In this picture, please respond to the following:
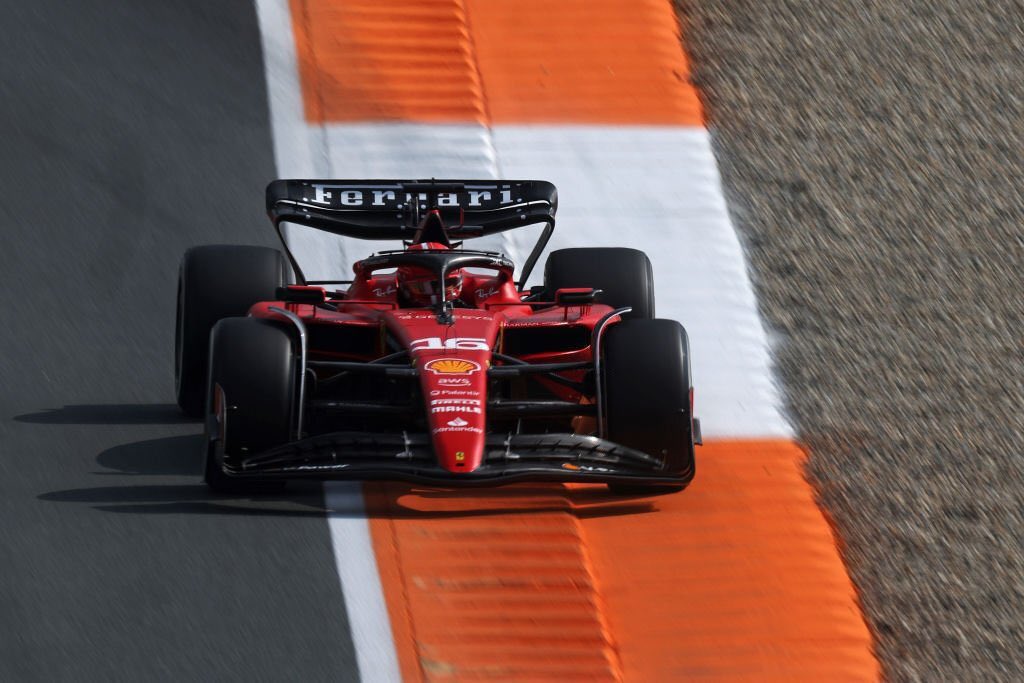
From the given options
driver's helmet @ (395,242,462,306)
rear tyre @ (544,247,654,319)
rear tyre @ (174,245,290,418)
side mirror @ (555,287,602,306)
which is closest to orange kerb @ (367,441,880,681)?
side mirror @ (555,287,602,306)

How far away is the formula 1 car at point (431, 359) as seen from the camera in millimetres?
7922

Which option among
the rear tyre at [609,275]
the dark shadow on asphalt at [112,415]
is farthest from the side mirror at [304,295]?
the rear tyre at [609,275]

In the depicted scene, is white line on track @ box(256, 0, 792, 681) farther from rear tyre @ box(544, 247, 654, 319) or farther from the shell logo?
the shell logo

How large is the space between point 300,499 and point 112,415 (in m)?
1.70

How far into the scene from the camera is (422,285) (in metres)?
9.37

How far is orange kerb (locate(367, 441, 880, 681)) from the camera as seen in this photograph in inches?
281

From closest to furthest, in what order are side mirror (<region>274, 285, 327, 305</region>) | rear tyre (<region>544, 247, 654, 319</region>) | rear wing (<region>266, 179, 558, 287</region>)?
side mirror (<region>274, 285, 327, 305</region>), rear wing (<region>266, 179, 558, 287</region>), rear tyre (<region>544, 247, 654, 319</region>)

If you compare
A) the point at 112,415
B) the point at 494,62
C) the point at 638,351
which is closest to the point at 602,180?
the point at 494,62

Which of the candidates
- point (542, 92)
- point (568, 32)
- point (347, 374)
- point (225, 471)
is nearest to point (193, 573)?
point (225, 471)

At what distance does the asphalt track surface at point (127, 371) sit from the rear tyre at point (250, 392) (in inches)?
12.0

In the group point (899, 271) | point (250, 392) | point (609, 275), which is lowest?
point (899, 271)

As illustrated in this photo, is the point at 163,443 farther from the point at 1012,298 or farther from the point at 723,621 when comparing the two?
the point at 1012,298

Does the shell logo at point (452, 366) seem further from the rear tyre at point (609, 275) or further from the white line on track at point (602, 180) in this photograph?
the white line on track at point (602, 180)

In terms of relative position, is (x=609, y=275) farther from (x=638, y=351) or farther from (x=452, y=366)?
(x=452, y=366)
